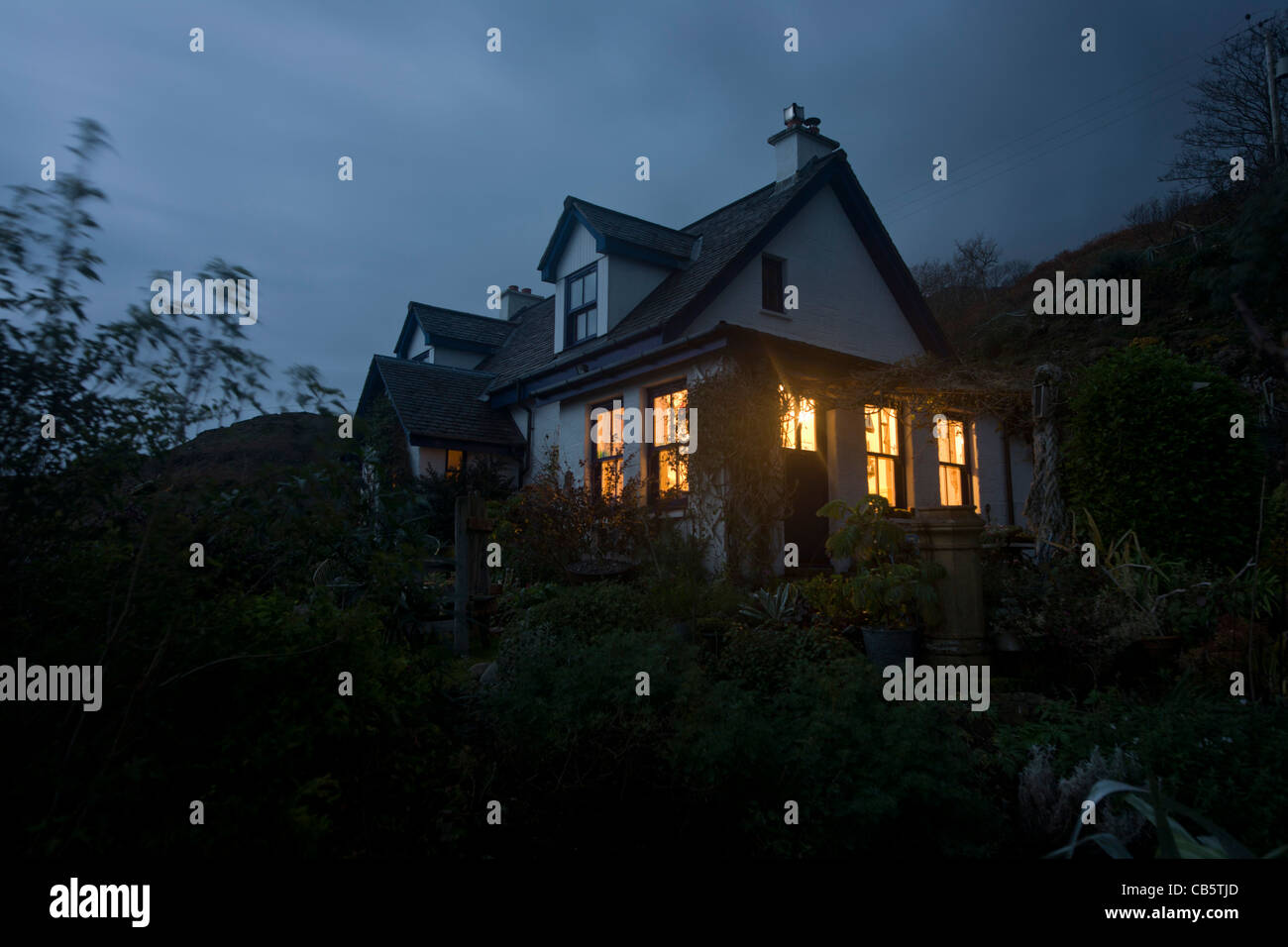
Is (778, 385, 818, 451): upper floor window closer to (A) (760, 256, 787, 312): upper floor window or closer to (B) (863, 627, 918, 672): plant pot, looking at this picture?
(A) (760, 256, 787, 312): upper floor window

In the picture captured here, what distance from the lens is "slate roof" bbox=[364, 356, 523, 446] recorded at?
14242 mm

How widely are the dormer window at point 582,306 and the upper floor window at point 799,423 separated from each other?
4317 mm

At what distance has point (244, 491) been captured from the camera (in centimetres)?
266

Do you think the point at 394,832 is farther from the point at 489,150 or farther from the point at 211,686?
the point at 489,150

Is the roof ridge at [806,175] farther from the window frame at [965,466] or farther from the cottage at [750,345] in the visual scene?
the window frame at [965,466]

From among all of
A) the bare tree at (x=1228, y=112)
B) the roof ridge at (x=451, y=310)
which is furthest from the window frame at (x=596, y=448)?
the bare tree at (x=1228, y=112)

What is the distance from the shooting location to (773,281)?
12.0m

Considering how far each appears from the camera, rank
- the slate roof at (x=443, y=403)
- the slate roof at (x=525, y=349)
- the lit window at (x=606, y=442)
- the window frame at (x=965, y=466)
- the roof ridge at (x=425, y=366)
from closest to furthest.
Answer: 1. the lit window at (x=606, y=442)
2. the window frame at (x=965, y=466)
3. the slate roof at (x=443, y=403)
4. the slate roof at (x=525, y=349)
5. the roof ridge at (x=425, y=366)

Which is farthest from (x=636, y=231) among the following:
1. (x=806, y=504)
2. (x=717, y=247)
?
(x=806, y=504)

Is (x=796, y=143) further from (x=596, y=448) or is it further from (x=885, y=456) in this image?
(x=596, y=448)

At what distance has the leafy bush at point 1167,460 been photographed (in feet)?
22.3

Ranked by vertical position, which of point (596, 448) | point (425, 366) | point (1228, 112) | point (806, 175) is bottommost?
point (596, 448)

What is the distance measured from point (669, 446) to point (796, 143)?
6.54 metres

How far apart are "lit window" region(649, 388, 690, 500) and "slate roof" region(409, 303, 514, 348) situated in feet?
32.3
